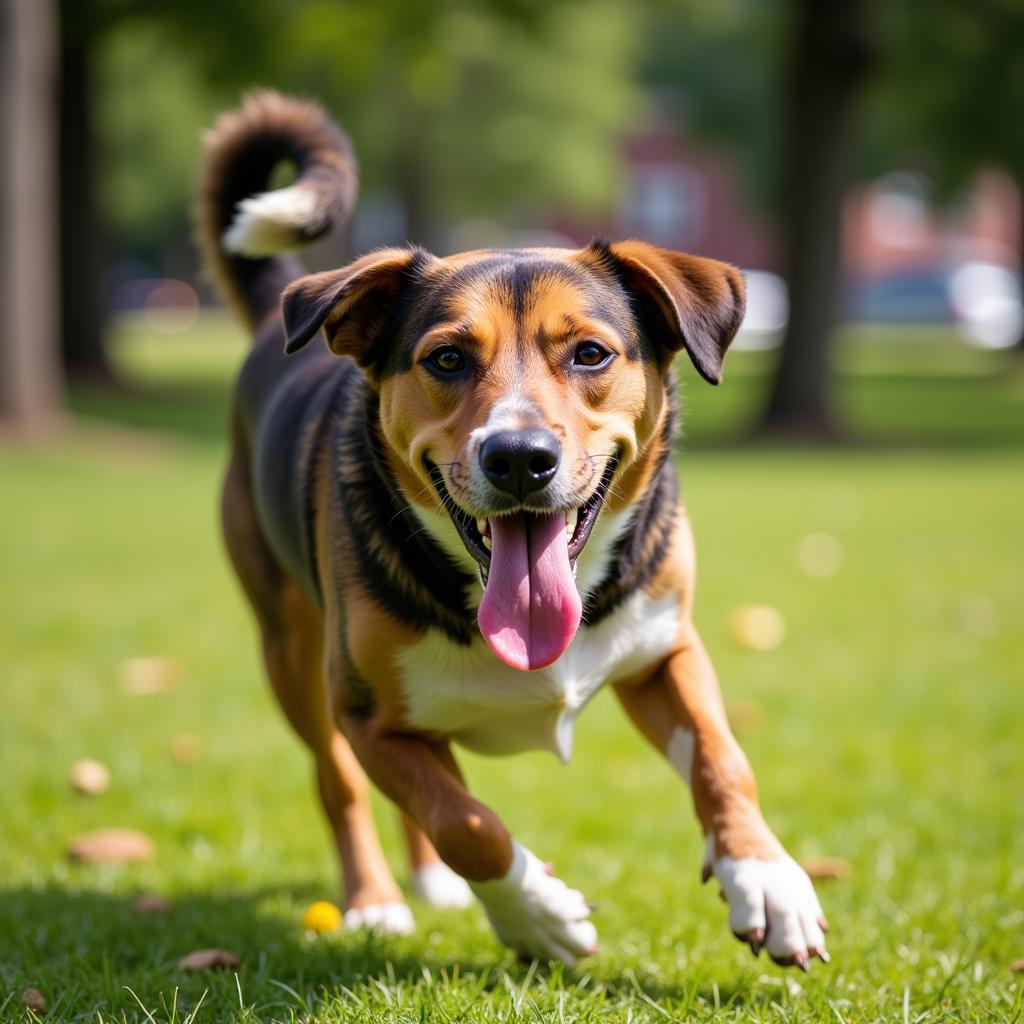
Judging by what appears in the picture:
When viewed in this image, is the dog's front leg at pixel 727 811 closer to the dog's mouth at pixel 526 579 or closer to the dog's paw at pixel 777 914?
the dog's paw at pixel 777 914

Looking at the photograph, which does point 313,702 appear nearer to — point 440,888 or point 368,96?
point 440,888

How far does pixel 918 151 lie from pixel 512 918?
1324 inches

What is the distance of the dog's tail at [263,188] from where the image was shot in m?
4.96

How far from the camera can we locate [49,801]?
5.46 metres

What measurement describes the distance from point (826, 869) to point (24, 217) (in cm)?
1335

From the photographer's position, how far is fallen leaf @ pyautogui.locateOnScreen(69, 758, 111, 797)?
219 inches

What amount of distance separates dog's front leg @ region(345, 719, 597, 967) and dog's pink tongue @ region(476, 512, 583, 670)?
0.37m

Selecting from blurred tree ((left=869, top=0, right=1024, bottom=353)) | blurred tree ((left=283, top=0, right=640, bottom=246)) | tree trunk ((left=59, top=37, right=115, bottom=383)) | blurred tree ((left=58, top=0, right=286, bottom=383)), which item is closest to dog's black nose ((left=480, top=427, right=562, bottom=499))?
blurred tree ((left=58, top=0, right=286, bottom=383))

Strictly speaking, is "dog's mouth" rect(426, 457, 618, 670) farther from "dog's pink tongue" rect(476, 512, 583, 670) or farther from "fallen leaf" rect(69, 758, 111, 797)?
"fallen leaf" rect(69, 758, 111, 797)

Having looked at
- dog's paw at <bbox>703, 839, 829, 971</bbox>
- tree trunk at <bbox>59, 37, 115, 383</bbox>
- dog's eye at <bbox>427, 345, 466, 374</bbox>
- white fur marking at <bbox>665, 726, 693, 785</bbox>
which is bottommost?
tree trunk at <bbox>59, 37, 115, 383</bbox>

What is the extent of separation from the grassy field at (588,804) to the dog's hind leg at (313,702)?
0.19 metres

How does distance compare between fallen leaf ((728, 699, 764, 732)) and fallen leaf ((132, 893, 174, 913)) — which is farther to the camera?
fallen leaf ((728, 699, 764, 732))

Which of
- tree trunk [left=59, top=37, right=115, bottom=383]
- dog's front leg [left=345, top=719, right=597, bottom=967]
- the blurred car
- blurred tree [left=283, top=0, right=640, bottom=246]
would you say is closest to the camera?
dog's front leg [left=345, top=719, right=597, bottom=967]

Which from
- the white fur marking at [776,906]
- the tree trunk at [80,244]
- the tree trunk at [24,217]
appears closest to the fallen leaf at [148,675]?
the white fur marking at [776,906]
